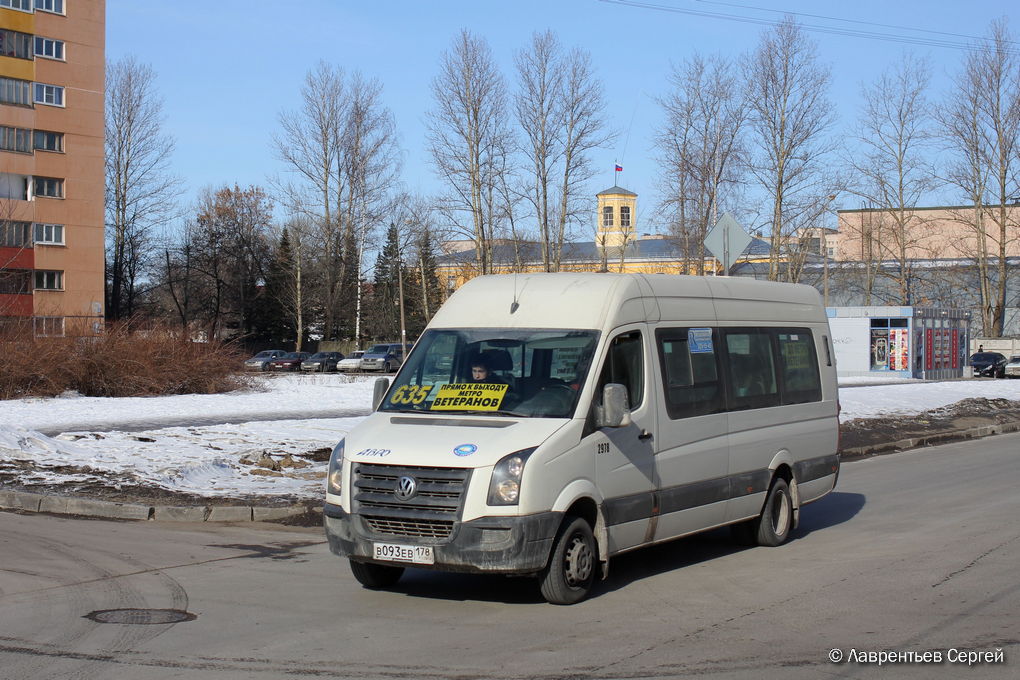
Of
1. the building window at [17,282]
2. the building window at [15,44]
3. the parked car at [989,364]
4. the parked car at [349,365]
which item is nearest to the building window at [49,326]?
the building window at [17,282]

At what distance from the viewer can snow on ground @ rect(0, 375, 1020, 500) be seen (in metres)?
13.1

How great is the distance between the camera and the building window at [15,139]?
194 feet

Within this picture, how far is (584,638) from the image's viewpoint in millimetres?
6496

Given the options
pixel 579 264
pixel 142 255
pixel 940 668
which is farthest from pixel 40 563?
pixel 142 255

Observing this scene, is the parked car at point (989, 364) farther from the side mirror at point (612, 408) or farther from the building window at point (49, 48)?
A: the building window at point (49, 48)

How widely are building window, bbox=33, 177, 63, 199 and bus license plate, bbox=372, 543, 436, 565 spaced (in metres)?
61.2

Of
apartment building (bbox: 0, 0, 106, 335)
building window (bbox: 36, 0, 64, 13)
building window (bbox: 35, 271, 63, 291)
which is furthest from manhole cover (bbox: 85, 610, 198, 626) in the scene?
building window (bbox: 36, 0, 64, 13)

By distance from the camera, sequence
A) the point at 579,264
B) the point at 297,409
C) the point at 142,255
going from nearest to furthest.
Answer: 1. the point at 297,409
2. the point at 579,264
3. the point at 142,255

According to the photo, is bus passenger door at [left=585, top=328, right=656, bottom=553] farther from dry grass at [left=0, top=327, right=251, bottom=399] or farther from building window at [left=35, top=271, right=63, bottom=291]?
building window at [left=35, top=271, right=63, bottom=291]

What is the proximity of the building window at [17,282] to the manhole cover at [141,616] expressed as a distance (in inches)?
1678

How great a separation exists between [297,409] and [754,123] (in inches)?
1081

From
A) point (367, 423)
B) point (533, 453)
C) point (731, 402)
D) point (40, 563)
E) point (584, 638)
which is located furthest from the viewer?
point (731, 402)

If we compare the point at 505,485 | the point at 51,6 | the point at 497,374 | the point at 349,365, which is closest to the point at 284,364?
the point at 349,365

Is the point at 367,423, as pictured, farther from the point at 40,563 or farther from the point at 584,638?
the point at 40,563
